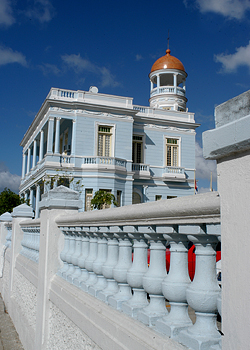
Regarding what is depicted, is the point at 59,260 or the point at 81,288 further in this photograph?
the point at 59,260

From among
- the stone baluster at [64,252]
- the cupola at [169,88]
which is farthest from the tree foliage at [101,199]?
the stone baluster at [64,252]

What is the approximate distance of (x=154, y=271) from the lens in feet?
6.53

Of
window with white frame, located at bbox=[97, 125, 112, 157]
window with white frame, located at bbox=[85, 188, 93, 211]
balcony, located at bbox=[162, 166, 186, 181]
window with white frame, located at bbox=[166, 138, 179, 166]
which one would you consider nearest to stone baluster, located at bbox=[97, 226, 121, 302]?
window with white frame, located at bbox=[85, 188, 93, 211]

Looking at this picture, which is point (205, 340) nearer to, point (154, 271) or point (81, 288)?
point (154, 271)

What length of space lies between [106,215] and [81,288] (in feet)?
3.01

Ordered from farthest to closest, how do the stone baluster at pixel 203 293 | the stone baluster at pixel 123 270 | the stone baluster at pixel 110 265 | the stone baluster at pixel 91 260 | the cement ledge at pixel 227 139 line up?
1. the stone baluster at pixel 91 260
2. the stone baluster at pixel 110 265
3. the stone baluster at pixel 123 270
4. the stone baluster at pixel 203 293
5. the cement ledge at pixel 227 139

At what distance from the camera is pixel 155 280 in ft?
6.38

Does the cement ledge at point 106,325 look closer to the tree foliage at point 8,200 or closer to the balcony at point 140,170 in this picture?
the balcony at point 140,170

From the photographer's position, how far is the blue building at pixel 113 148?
2053cm

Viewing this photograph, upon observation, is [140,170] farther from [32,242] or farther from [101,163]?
[32,242]

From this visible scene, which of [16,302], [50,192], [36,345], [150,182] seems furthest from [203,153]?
[150,182]

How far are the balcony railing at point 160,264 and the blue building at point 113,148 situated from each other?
57.2 ft

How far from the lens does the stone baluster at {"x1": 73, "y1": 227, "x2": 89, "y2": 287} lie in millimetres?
3129

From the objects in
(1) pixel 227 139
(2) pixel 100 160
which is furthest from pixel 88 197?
(1) pixel 227 139
